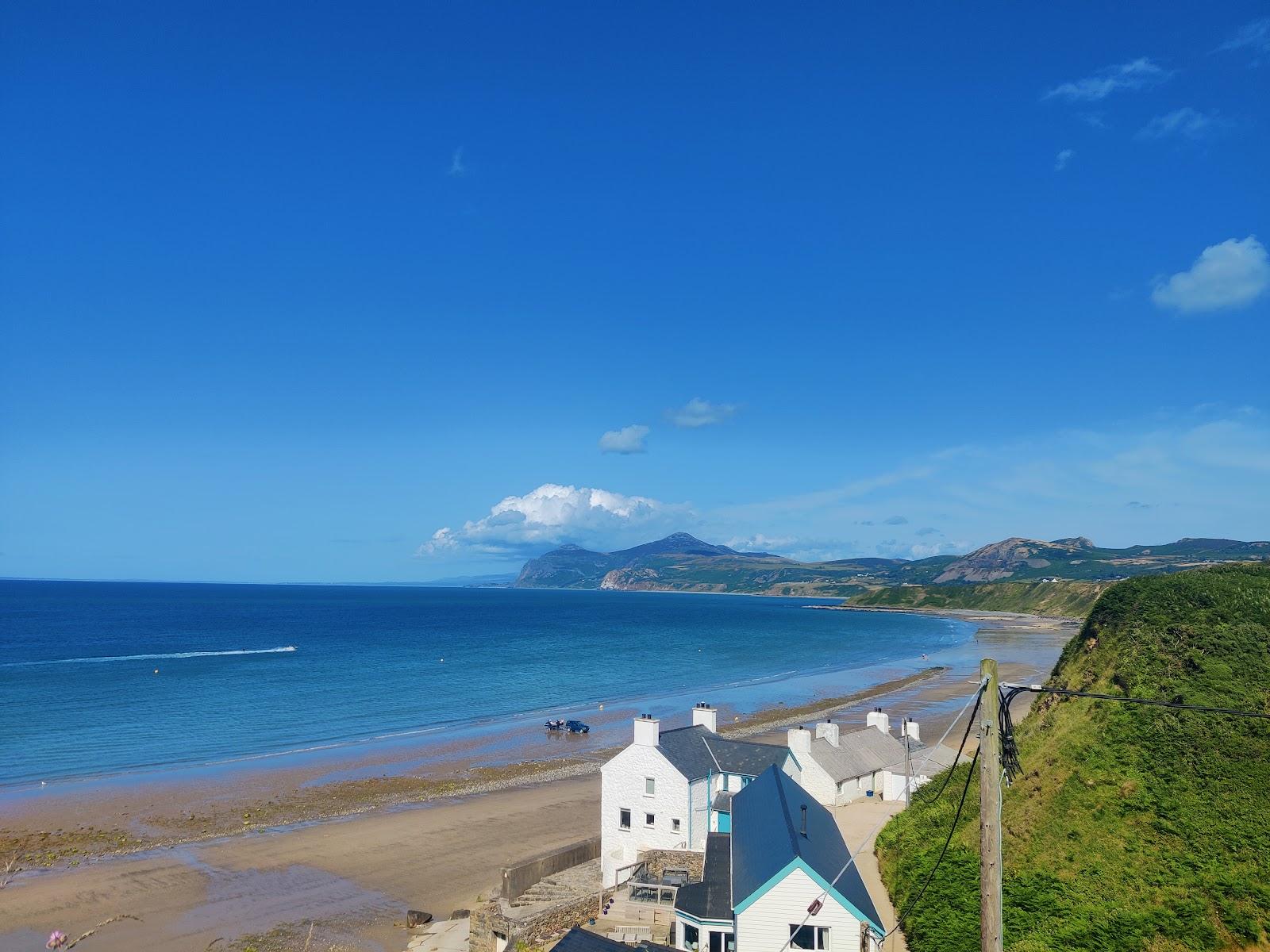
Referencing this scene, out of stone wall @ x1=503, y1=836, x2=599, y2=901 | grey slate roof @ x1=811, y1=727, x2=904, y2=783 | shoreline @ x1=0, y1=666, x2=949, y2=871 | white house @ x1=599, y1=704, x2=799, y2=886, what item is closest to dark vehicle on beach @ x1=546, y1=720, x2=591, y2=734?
shoreline @ x1=0, y1=666, x2=949, y2=871

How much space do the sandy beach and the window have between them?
1412 centimetres

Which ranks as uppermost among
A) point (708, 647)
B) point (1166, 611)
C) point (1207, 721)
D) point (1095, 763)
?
point (1166, 611)


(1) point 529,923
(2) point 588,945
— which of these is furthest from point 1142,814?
(1) point 529,923

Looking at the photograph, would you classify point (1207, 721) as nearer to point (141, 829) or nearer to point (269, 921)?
point (269, 921)

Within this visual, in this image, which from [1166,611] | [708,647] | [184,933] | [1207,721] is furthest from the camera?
[708,647]

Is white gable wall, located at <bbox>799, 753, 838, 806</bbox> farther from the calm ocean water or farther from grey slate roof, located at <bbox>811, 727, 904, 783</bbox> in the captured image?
the calm ocean water

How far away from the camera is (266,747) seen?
5522 centimetres

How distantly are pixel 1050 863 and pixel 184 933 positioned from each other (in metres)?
26.9

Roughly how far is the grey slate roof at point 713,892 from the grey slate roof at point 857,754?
12.6 metres

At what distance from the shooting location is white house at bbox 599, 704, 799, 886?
27.0 meters

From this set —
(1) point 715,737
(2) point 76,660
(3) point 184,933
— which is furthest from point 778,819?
(2) point 76,660

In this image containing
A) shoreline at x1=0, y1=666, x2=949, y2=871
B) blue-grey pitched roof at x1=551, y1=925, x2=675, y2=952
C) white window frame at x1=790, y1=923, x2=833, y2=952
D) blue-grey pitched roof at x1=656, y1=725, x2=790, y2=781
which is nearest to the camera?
blue-grey pitched roof at x1=551, y1=925, x2=675, y2=952

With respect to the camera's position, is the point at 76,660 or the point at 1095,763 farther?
the point at 76,660

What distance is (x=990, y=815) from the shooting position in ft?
34.7
